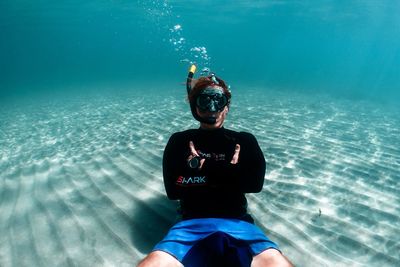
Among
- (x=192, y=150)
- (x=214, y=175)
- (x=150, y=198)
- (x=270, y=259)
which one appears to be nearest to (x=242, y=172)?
(x=214, y=175)

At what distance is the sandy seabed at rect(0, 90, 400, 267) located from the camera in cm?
344

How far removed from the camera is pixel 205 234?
7.86 ft

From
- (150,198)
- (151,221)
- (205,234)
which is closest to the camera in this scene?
(205,234)

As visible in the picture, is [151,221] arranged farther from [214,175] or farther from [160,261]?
[160,261]

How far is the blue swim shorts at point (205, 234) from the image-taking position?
2.24 meters

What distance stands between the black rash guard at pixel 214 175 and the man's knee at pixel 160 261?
1.99 feet

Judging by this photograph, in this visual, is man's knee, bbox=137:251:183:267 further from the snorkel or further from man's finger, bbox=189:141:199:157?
the snorkel

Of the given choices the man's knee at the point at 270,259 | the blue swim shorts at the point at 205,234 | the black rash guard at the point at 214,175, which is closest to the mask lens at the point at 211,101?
the black rash guard at the point at 214,175

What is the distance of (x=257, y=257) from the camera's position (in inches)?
86.4

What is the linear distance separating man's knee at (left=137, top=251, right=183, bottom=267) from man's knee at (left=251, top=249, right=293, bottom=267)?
1.98ft

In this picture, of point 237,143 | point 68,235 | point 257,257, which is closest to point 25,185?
point 68,235

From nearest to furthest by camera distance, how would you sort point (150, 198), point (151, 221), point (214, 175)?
point (214, 175) → point (151, 221) → point (150, 198)

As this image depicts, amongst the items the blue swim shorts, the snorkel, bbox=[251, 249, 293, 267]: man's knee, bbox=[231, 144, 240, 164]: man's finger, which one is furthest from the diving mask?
bbox=[251, 249, 293, 267]: man's knee

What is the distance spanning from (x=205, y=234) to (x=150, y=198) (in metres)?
2.27
